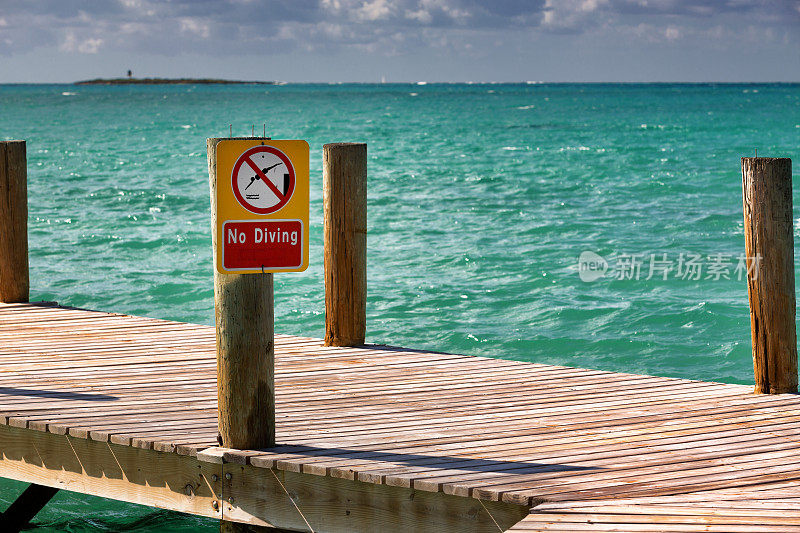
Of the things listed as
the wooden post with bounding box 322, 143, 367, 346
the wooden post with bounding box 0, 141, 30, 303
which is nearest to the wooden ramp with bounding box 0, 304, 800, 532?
the wooden post with bounding box 322, 143, 367, 346

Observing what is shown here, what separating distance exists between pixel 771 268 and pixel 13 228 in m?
5.66

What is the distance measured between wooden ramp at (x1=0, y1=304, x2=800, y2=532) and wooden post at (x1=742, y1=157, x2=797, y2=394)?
206 millimetres

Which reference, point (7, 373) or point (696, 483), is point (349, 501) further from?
point (7, 373)

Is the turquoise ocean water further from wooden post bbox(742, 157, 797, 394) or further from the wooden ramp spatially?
wooden post bbox(742, 157, 797, 394)

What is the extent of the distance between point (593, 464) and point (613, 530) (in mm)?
694

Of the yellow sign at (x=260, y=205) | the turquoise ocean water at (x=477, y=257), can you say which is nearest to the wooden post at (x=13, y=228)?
the turquoise ocean water at (x=477, y=257)

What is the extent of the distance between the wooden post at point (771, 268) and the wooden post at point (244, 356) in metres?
2.79

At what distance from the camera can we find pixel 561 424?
5.06 meters

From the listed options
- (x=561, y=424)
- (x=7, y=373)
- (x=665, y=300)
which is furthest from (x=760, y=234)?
(x=665, y=300)

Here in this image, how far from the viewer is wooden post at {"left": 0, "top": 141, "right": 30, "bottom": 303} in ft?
25.7

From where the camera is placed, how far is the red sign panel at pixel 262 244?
14.1 ft

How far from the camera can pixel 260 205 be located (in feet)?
14.3

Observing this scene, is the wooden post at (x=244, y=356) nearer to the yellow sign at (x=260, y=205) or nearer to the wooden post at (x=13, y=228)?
the yellow sign at (x=260, y=205)

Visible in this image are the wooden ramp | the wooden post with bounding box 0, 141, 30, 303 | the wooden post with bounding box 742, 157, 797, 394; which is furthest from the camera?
the wooden post with bounding box 0, 141, 30, 303
